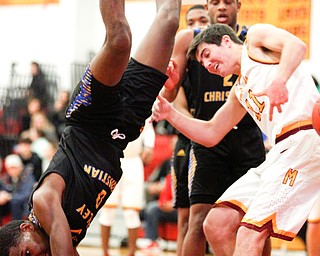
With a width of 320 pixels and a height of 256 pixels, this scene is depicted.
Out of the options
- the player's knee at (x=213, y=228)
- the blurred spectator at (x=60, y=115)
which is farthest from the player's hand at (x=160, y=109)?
the blurred spectator at (x=60, y=115)

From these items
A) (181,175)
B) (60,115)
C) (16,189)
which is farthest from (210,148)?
(60,115)

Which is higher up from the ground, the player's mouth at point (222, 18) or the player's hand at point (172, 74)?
the player's mouth at point (222, 18)

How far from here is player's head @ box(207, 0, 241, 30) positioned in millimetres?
5434

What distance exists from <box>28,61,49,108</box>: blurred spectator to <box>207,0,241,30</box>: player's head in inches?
338

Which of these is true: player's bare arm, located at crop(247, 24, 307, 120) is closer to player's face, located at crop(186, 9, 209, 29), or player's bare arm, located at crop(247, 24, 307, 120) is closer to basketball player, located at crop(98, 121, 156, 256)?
player's face, located at crop(186, 9, 209, 29)

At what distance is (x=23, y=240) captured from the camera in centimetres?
396

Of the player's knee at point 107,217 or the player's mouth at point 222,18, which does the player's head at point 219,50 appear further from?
the player's knee at point 107,217

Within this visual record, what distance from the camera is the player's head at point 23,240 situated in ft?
13.0

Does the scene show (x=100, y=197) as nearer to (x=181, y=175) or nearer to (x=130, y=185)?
(x=181, y=175)

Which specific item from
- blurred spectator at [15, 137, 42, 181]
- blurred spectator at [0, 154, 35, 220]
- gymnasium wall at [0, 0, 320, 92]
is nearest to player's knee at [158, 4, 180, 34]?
blurred spectator at [0, 154, 35, 220]

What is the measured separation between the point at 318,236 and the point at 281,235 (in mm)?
1782

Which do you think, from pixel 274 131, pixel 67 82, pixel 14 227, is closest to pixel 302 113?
pixel 274 131

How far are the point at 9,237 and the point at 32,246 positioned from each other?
6.0 inches

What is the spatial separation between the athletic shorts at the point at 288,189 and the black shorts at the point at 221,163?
1.05m
